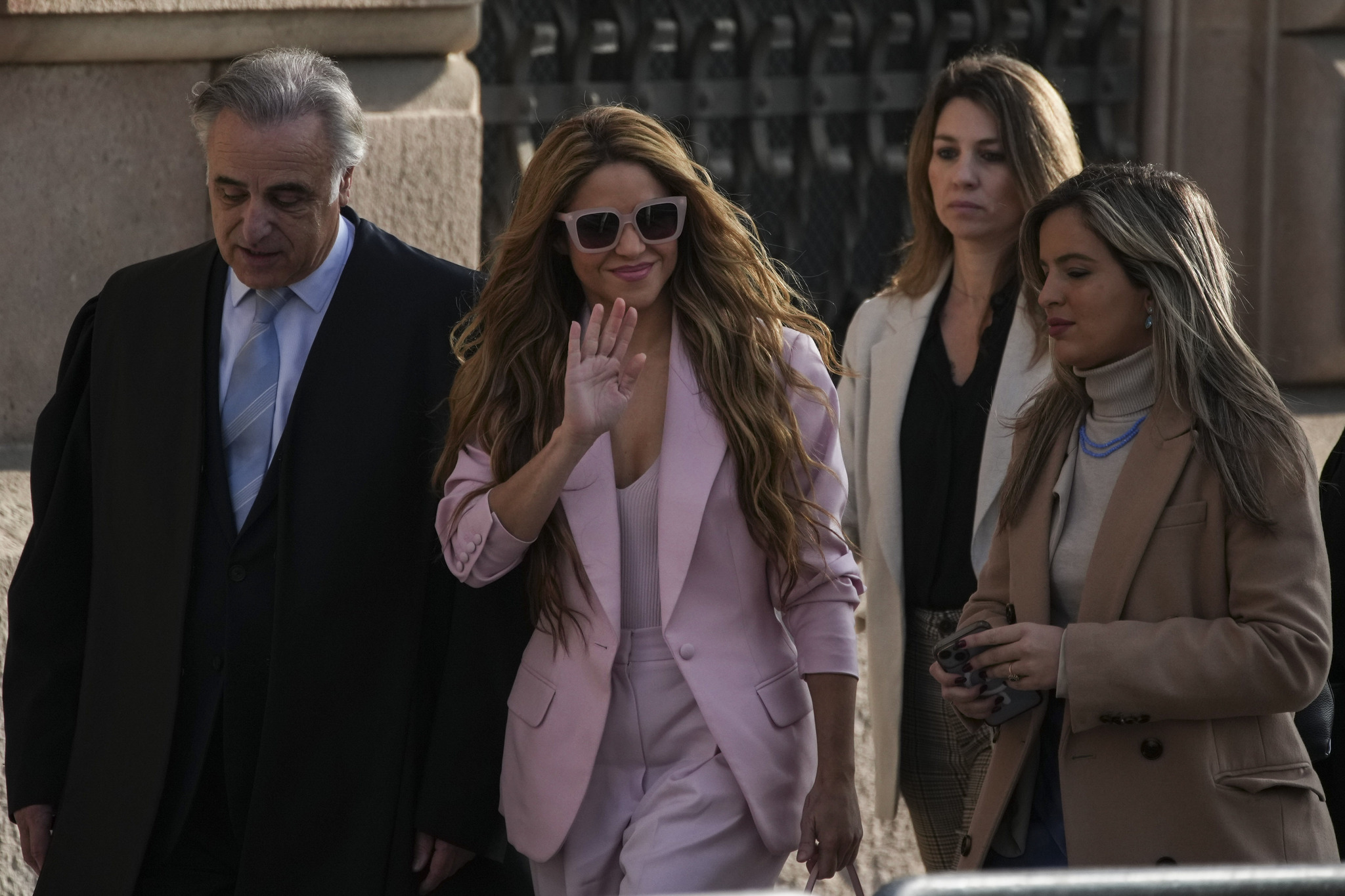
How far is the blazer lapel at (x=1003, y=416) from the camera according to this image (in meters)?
3.96

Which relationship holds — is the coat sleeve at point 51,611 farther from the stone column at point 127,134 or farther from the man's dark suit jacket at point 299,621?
the stone column at point 127,134

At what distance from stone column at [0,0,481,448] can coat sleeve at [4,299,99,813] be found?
1011 millimetres

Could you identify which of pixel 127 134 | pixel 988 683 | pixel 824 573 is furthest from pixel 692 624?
pixel 127 134

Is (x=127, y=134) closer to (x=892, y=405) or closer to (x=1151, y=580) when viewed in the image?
(x=892, y=405)

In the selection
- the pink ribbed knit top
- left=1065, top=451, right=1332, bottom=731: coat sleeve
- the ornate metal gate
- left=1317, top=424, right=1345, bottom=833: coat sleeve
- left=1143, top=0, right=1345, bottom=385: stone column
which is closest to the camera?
left=1065, top=451, right=1332, bottom=731: coat sleeve

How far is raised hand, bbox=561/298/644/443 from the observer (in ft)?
9.82

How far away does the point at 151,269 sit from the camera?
358 cm

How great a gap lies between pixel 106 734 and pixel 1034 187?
2.35 m

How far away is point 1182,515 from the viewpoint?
3.01m

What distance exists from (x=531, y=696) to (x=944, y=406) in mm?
1431

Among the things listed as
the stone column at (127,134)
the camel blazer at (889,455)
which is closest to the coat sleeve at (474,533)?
the camel blazer at (889,455)

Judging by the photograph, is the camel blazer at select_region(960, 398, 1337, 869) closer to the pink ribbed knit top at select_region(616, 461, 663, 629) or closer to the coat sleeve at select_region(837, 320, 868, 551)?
the pink ribbed knit top at select_region(616, 461, 663, 629)

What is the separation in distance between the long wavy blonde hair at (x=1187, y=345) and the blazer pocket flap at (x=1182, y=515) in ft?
0.20

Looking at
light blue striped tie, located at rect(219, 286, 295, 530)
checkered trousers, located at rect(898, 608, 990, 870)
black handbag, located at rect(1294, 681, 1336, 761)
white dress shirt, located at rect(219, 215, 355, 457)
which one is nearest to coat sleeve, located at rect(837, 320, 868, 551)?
checkered trousers, located at rect(898, 608, 990, 870)
